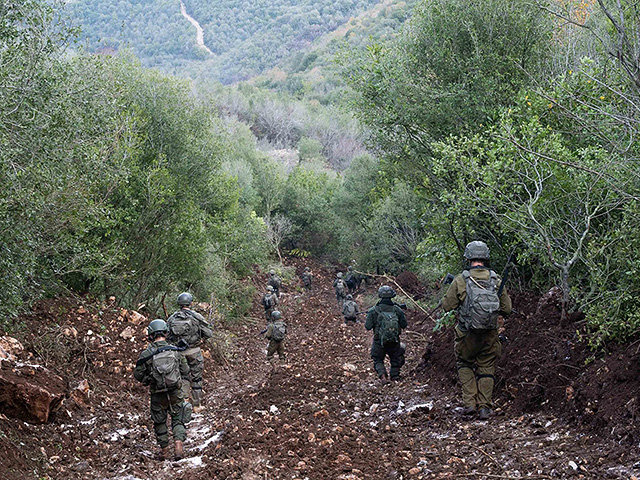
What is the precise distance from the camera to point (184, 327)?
1052 centimetres

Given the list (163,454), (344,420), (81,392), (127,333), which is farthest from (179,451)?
(127,333)

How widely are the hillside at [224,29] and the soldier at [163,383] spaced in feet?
425

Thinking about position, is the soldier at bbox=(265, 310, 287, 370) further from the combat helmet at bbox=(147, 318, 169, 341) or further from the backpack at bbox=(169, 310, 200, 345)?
the combat helmet at bbox=(147, 318, 169, 341)

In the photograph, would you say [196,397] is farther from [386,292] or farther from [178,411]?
[386,292]

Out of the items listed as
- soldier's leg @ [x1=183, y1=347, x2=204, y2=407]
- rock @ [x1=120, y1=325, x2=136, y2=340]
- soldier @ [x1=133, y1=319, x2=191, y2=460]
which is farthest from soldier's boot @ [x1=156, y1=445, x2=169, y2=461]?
rock @ [x1=120, y1=325, x2=136, y2=340]

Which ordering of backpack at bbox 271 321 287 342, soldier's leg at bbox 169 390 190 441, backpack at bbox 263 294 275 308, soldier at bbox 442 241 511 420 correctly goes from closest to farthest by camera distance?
soldier at bbox 442 241 511 420
soldier's leg at bbox 169 390 190 441
backpack at bbox 271 321 287 342
backpack at bbox 263 294 275 308

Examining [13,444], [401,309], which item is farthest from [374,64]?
[13,444]

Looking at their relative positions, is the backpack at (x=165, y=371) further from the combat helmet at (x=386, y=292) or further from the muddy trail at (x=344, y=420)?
the combat helmet at (x=386, y=292)

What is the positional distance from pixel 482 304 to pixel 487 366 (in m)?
0.96

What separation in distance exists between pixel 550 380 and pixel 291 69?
125883 mm

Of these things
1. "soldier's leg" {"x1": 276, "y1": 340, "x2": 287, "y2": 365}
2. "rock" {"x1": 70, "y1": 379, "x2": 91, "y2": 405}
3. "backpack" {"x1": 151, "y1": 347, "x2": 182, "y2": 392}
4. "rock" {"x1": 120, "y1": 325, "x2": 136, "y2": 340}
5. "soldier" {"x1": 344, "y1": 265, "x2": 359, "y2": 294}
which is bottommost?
"soldier" {"x1": 344, "y1": 265, "x2": 359, "y2": 294}

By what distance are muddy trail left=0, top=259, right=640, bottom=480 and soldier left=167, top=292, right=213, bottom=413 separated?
0.77 meters

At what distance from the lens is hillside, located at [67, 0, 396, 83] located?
140 metres

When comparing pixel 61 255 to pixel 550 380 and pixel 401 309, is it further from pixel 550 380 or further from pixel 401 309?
pixel 550 380
